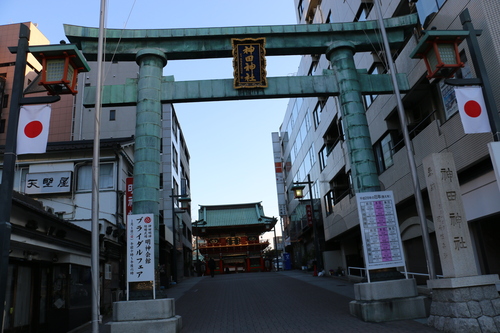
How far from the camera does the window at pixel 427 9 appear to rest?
14.0 metres

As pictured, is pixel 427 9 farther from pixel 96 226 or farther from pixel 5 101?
pixel 5 101

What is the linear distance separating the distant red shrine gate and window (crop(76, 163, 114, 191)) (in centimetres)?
3310

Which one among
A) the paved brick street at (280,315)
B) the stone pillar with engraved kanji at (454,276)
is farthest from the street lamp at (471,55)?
the paved brick street at (280,315)

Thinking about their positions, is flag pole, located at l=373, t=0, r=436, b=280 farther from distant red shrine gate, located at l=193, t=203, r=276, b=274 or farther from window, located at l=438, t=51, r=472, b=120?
distant red shrine gate, located at l=193, t=203, r=276, b=274

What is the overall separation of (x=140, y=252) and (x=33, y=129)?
452 cm

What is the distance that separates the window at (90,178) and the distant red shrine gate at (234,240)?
33.1 meters

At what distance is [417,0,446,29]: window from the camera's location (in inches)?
551

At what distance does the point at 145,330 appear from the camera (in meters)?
9.86

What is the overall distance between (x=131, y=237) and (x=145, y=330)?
254 centimetres

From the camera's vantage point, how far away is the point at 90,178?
21266 mm

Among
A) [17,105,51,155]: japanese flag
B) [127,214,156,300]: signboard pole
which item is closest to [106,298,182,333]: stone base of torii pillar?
[127,214,156,300]: signboard pole

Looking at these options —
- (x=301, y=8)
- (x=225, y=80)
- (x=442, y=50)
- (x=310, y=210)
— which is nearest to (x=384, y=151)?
(x=442, y=50)

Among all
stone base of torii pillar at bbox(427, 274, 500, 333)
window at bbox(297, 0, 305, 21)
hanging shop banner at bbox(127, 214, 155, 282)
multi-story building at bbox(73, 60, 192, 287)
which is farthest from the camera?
multi-story building at bbox(73, 60, 192, 287)

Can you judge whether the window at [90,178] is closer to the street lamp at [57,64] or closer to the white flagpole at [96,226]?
the white flagpole at [96,226]
